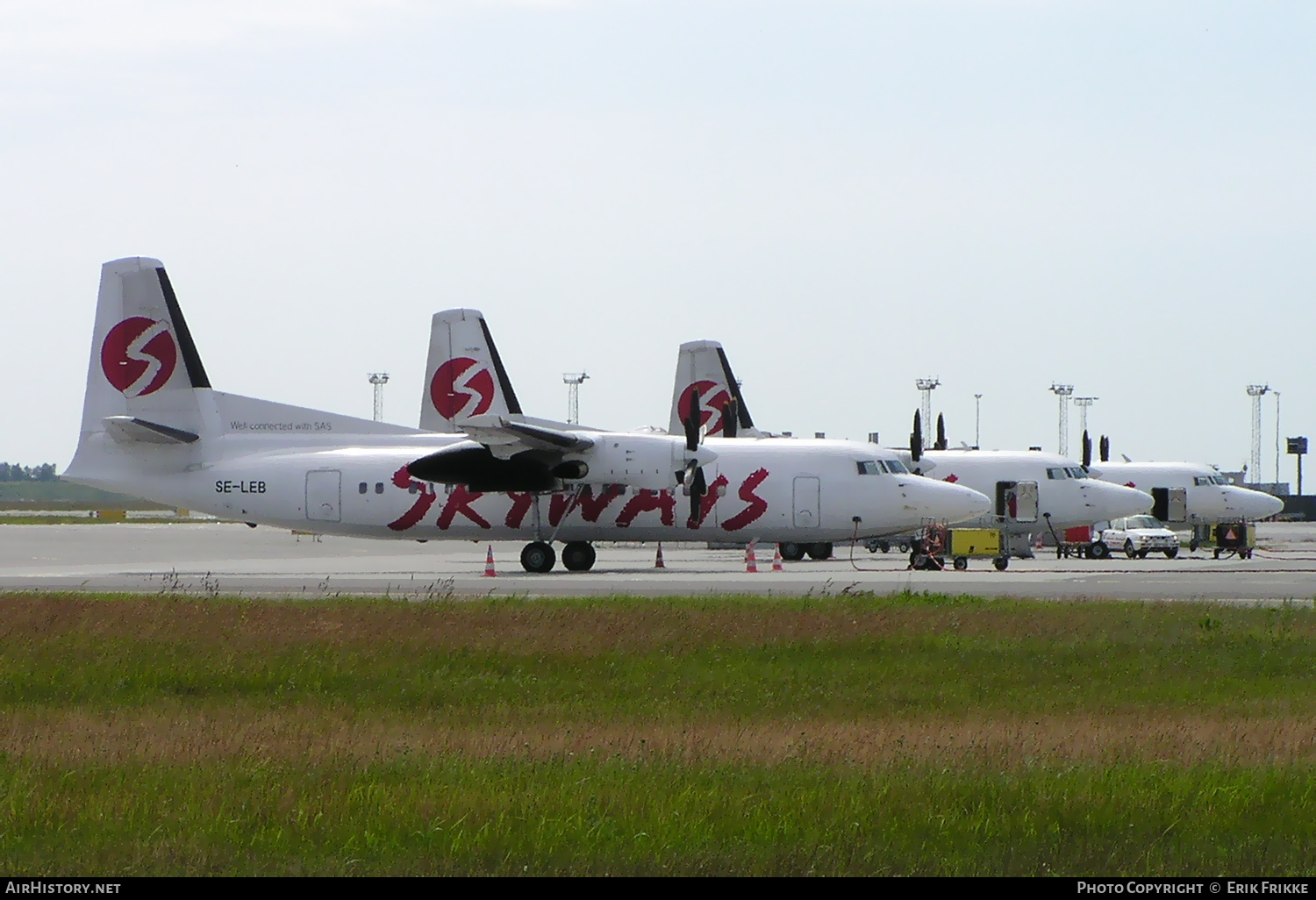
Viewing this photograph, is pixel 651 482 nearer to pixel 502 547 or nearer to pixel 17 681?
pixel 17 681

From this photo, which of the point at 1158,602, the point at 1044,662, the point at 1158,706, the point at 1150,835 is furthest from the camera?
the point at 1158,602

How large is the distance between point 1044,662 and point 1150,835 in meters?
9.69

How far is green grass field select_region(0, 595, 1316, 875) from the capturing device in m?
9.20

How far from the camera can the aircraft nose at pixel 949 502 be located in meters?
40.5

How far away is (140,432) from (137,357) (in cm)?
272

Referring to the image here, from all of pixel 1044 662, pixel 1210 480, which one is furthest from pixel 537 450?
pixel 1210 480

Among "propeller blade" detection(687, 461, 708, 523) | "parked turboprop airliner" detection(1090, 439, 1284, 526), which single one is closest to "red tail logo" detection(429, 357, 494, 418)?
"propeller blade" detection(687, 461, 708, 523)

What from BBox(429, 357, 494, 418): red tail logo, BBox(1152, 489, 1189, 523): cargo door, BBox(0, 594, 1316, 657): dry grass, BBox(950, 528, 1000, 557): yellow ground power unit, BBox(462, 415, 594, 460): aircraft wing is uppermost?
BBox(429, 357, 494, 418): red tail logo

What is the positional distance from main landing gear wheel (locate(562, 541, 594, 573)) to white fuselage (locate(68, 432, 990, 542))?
419 mm

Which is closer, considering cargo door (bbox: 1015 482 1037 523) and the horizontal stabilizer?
the horizontal stabilizer

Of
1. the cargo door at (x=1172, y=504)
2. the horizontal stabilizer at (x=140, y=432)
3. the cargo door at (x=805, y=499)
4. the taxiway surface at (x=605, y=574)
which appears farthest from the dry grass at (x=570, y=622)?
the cargo door at (x=1172, y=504)

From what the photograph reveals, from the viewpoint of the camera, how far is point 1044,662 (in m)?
19.1

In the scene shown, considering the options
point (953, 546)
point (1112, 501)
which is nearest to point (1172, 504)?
point (1112, 501)

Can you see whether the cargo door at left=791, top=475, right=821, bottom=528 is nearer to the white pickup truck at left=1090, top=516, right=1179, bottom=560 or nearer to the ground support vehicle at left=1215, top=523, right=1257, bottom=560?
the white pickup truck at left=1090, top=516, right=1179, bottom=560
